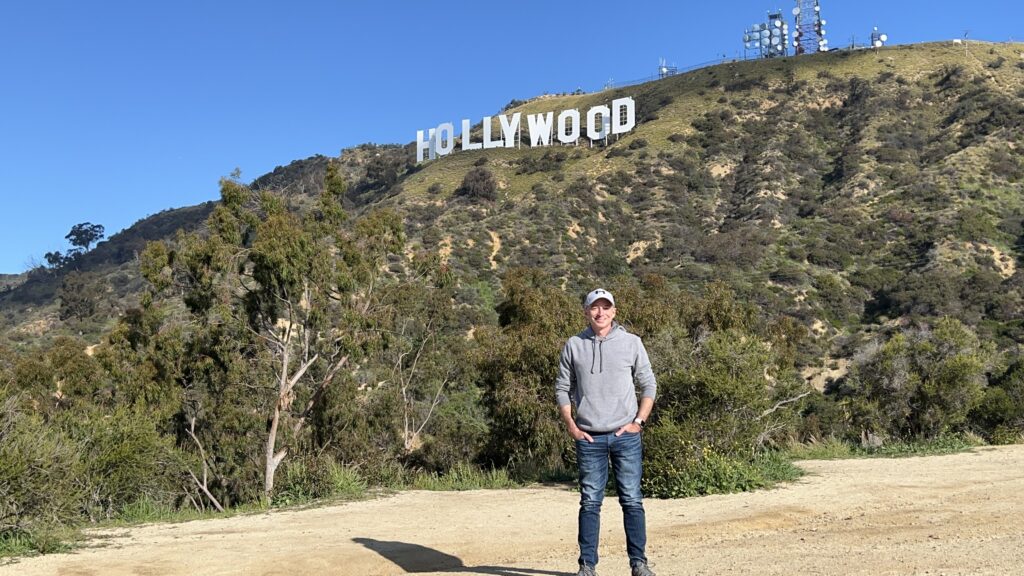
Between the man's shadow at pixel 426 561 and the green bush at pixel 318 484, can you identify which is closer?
the man's shadow at pixel 426 561

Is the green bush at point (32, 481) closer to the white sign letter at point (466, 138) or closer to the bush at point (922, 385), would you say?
the bush at point (922, 385)

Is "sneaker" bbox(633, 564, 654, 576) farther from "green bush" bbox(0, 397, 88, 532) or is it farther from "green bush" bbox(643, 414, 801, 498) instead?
"green bush" bbox(0, 397, 88, 532)

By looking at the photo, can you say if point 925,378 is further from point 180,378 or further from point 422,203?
point 422,203

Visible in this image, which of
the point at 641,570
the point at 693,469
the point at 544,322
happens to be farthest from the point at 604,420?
the point at 544,322

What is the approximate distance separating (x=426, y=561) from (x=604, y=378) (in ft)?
7.66

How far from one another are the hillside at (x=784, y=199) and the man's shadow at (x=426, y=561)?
79.3ft

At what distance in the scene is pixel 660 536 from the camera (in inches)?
278

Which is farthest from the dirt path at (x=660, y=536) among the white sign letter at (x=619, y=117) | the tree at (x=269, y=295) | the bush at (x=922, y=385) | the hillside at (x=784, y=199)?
the white sign letter at (x=619, y=117)

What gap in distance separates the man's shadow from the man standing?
692mm

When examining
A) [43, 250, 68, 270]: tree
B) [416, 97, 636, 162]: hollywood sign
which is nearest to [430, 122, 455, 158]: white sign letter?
[416, 97, 636, 162]: hollywood sign

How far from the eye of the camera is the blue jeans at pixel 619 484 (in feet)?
17.2

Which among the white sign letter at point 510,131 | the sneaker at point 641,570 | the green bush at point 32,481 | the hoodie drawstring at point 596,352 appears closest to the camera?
the sneaker at point 641,570

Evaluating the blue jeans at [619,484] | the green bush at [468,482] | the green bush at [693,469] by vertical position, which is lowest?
the green bush at [468,482]

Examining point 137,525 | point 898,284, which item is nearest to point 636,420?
point 137,525
